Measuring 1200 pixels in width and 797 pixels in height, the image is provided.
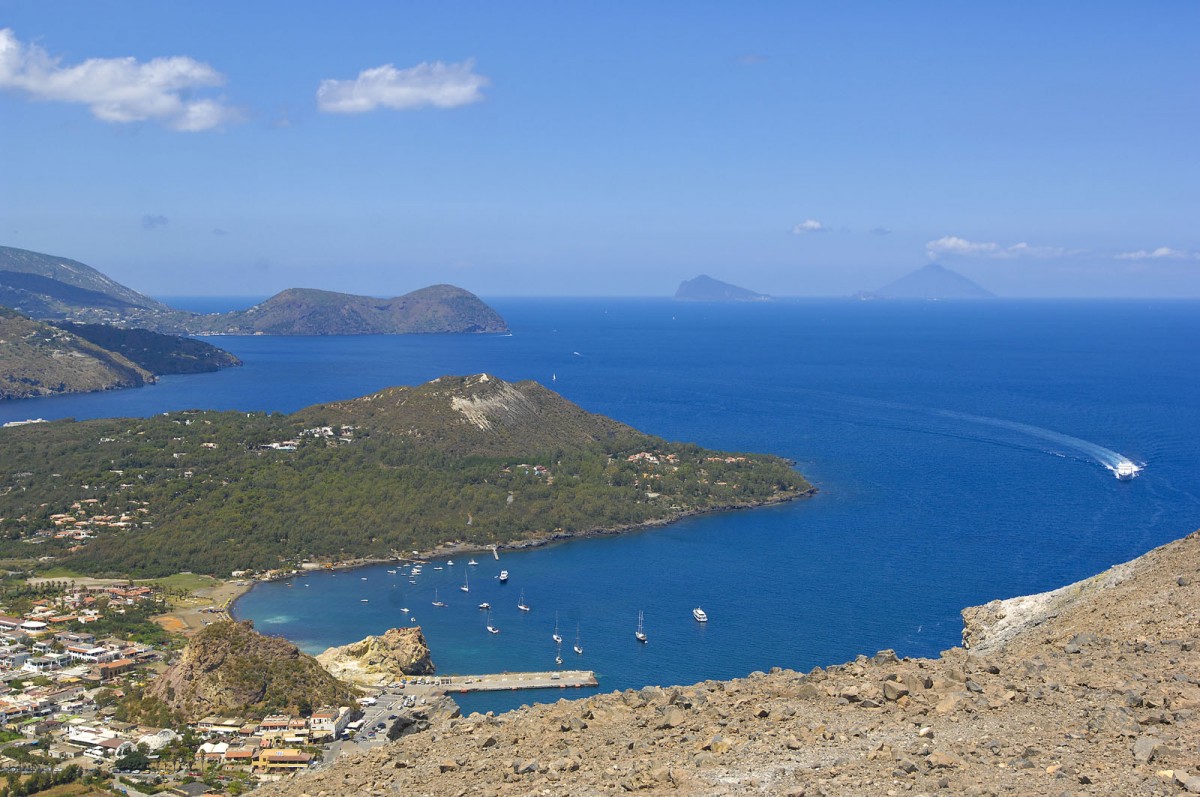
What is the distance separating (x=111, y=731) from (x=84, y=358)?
13518 cm

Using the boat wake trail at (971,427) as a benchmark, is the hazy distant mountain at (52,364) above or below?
above

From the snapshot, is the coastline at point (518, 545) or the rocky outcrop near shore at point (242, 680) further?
the coastline at point (518, 545)

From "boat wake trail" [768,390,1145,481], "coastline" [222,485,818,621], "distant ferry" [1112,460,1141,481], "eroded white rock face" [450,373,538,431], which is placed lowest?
"coastline" [222,485,818,621]

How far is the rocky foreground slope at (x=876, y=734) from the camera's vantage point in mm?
9734

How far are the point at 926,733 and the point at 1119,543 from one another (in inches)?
2162

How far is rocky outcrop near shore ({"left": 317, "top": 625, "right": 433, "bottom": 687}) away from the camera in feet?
141

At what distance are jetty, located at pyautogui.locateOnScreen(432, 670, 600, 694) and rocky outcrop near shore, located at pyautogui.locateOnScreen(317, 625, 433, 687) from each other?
4.00ft

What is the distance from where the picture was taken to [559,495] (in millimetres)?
74438

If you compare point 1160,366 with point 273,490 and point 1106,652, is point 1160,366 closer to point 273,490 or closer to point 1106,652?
point 273,490

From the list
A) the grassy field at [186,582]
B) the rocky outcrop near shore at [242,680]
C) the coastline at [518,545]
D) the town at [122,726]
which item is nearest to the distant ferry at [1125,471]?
the coastline at [518,545]

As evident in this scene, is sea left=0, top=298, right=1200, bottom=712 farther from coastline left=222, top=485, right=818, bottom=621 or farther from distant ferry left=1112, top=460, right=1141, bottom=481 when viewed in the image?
coastline left=222, top=485, right=818, bottom=621

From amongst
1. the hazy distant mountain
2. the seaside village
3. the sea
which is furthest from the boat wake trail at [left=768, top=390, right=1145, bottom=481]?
the hazy distant mountain

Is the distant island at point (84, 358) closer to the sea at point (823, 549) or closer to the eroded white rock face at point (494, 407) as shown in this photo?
the sea at point (823, 549)

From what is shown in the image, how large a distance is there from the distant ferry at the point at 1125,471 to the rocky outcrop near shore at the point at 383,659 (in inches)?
2147
